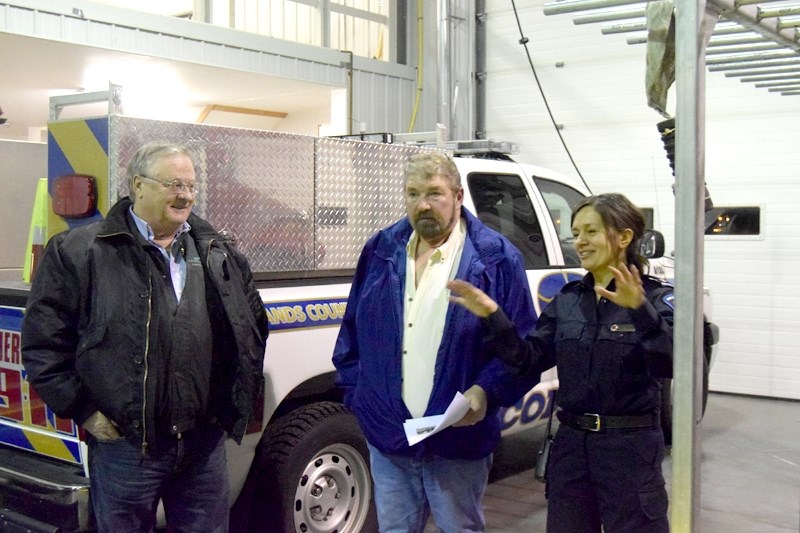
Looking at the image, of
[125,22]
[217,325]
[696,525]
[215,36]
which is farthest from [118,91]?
[215,36]

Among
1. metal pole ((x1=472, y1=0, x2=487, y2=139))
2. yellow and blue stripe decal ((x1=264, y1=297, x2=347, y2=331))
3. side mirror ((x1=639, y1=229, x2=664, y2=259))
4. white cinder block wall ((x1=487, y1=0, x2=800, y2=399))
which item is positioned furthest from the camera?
metal pole ((x1=472, y1=0, x2=487, y2=139))

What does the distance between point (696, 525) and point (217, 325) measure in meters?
1.81

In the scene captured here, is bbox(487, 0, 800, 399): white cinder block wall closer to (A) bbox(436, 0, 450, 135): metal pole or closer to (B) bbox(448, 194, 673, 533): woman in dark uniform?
(A) bbox(436, 0, 450, 135): metal pole

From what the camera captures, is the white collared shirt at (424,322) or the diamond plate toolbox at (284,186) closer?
the white collared shirt at (424,322)

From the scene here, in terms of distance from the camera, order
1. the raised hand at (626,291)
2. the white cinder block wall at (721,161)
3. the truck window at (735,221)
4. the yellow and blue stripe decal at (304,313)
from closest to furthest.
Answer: the raised hand at (626,291) < the yellow and blue stripe decal at (304,313) < the white cinder block wall at (721,161) < the truck window at (735,221)

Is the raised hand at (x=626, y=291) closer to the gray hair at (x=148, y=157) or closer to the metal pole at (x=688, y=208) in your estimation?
the metal pole at (x=688, y=208)

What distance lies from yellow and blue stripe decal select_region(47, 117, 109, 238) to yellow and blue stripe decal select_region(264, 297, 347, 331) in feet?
2.86

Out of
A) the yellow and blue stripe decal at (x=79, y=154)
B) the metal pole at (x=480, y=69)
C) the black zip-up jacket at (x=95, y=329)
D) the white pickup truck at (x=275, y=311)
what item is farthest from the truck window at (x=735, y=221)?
the black zip-up jacket at (x=95, y=329)

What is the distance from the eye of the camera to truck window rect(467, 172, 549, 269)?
5586 mm

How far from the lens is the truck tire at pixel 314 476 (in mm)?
4238

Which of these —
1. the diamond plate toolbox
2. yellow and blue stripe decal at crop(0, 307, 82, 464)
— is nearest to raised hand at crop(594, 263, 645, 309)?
the diamond plate toolbox

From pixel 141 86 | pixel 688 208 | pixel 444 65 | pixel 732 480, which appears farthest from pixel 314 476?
pixel 444 65

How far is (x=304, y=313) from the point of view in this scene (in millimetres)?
4266

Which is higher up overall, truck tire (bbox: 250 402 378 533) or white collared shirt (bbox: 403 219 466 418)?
white collared shirt (bbox: 403 219 466 418)
